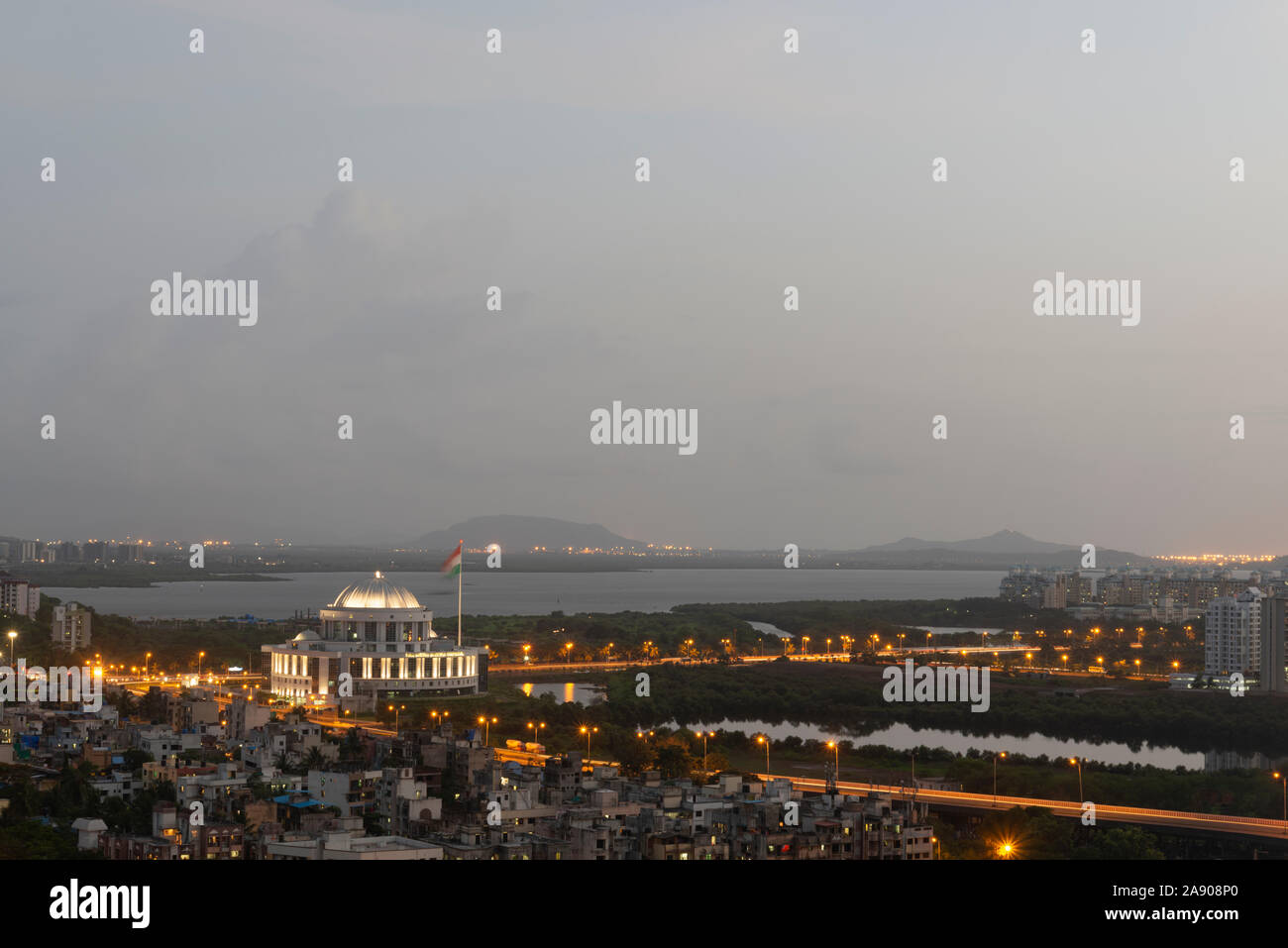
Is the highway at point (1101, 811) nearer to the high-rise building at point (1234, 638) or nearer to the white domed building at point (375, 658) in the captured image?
the white domed building at point (375, 658)

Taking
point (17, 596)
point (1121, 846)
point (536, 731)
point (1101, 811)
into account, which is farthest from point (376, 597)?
point (1121, 846)

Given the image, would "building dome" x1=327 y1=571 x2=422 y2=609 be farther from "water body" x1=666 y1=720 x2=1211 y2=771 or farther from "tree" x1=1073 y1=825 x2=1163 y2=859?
"tree" x1=1073 y1=825 x2=1163 y2=859

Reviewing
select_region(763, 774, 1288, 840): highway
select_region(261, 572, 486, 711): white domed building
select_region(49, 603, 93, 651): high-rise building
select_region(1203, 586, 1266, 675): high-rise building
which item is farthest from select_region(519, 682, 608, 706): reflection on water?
select_region(1203, 586, 1266, 675): high-rise building

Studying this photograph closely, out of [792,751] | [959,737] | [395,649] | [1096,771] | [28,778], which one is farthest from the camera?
[395,649]

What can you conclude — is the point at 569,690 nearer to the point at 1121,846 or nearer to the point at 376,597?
the point at 376,597

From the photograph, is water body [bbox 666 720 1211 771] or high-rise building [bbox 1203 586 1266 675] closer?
water body [bbox 666 720 1211 771]
